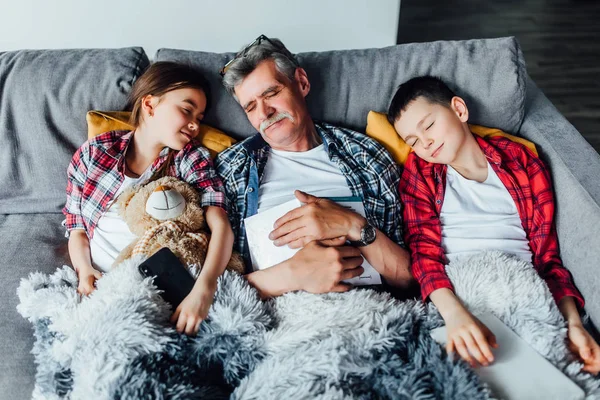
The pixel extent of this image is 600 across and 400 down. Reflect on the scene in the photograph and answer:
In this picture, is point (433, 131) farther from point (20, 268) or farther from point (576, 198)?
point (20, 268)

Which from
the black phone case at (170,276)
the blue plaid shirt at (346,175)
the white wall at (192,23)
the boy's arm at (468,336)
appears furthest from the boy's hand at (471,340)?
the white wall at (192,23)

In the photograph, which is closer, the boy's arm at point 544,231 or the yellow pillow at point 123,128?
the boy's arm at point 544,231

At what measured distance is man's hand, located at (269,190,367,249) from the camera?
4.37 ft

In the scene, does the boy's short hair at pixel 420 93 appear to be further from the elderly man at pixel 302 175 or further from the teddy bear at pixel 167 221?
the teddy bear at pixel 167 221

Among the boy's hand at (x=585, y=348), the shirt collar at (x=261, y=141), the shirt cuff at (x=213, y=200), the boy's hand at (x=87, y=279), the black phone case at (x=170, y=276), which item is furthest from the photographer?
the shirt collar at (x=261, y=141)

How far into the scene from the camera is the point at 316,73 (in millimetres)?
1644

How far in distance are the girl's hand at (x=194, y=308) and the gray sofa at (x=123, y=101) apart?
51 centimetres

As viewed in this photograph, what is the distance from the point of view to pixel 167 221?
1.33 metres

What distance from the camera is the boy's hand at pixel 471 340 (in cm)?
108

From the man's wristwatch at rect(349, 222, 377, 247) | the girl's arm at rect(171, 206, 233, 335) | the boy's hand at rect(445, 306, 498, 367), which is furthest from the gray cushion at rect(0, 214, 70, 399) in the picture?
the boy's hand at rect(445, 306, 498, 367)

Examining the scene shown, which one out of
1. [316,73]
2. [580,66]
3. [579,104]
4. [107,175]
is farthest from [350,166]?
[580,66]

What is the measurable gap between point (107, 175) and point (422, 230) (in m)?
0.93

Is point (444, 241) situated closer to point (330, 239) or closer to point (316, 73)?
point (330, 239)

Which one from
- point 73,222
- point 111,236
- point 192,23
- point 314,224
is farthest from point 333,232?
point 192,23
